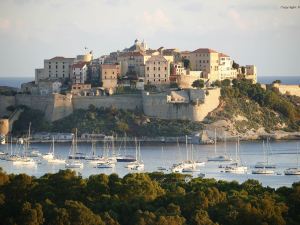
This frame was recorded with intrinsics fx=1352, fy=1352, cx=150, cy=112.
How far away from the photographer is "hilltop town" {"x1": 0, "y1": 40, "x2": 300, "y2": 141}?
6256 cm

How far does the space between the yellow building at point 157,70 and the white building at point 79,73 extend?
304 cm

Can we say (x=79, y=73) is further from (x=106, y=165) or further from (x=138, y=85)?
(x=106, y=165)

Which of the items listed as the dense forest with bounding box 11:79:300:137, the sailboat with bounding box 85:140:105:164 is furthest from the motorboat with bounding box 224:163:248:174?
the dense forest with bounding box 11:79:300:137

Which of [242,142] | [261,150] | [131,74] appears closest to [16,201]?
[261,150]

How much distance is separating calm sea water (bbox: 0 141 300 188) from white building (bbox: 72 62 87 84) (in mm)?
5717

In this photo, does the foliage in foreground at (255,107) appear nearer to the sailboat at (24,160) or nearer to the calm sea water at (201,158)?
the calm sea water at (201,158)

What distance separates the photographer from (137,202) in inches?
1224

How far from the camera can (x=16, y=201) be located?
31.6 metres

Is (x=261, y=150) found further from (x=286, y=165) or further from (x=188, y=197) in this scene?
(x=188, y=197)

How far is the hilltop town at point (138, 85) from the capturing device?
62.6m

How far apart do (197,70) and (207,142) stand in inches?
269

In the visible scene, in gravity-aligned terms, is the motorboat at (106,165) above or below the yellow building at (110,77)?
below

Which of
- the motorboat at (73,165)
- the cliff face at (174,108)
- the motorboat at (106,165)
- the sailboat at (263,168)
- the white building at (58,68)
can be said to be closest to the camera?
the sailboat at (263,168)

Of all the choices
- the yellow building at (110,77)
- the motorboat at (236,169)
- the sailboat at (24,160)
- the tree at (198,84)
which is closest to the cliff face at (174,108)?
the tree at (198,84)
